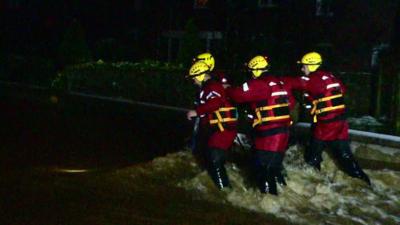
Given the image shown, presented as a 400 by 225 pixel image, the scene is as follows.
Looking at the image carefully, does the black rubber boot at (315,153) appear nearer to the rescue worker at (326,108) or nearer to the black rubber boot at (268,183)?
the rescue worker at (326,108)

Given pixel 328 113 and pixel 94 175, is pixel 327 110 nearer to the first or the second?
pixel 328 113

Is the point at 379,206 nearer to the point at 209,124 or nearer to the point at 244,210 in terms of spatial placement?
the point at 244,210

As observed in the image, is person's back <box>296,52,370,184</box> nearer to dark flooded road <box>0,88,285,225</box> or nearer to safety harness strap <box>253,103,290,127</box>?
safety harness strap <box>253,103,290,127</box>

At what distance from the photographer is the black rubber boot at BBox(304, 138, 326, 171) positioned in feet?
29.3

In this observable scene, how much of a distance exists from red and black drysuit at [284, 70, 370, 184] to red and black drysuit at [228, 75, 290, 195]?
789mm

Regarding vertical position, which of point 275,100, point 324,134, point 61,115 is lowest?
point 61,115

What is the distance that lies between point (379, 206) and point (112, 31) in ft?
86.1

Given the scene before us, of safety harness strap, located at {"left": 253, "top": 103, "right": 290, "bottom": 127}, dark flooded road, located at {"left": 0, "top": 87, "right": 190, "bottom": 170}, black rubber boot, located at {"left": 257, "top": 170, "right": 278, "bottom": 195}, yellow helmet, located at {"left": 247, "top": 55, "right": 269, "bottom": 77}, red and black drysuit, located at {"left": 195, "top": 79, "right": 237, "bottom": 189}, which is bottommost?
dark flooded road, located at {"left": 0, "top": 87, "right": 190, "bottom": 170}

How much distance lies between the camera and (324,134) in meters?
8.76

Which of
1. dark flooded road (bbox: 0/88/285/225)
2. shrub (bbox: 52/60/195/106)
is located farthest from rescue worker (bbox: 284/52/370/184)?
shrub (bbox: 52/60/195/106)

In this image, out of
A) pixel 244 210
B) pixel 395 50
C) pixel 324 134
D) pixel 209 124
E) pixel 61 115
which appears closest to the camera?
pixel 244 210

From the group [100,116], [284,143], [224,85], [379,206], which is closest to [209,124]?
[224,85]

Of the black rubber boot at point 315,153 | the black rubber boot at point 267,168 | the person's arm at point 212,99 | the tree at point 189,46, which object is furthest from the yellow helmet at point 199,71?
the tree at point 189,46

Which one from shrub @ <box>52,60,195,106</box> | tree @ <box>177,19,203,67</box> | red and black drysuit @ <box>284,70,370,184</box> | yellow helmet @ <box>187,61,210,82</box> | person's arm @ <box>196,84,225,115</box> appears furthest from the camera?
tree @ <box>177,19,203,67</box>
